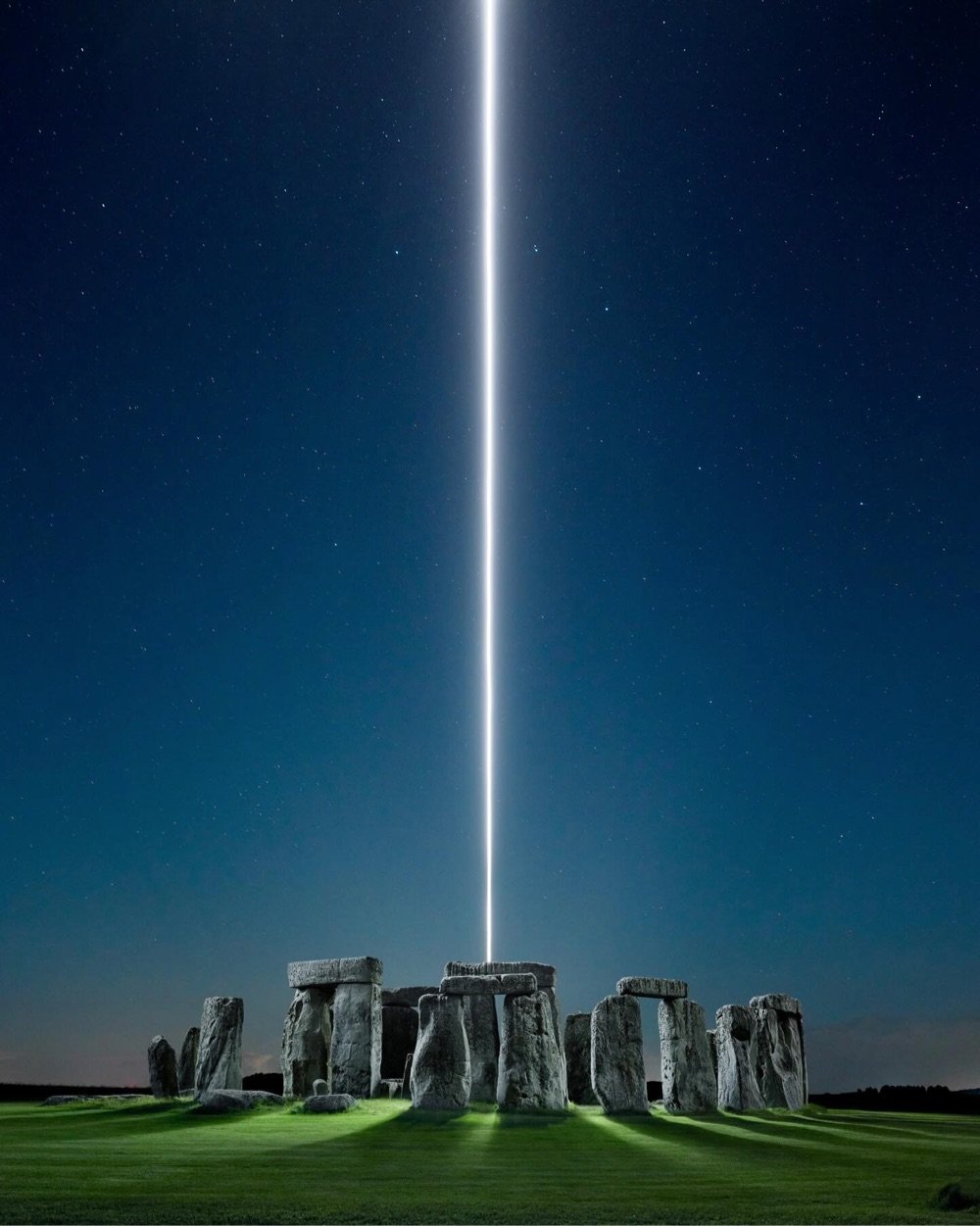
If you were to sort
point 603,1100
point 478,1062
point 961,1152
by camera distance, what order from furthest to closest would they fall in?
point 478,1062, point 603,1100, point 961,1152

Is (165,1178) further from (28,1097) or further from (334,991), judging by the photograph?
(28,1097)

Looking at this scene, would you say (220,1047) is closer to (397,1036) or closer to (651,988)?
(397,1036)

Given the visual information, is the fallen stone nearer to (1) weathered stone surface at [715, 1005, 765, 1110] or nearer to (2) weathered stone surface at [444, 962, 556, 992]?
(2) weathered stone surface at [444, 962, 556, 992]

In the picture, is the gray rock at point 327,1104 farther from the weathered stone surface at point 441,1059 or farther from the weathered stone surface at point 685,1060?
the weathered stone surface at point 685,1060

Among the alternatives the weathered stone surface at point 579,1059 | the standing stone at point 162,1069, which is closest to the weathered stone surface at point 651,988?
the weathered stone surface at point 579,1059

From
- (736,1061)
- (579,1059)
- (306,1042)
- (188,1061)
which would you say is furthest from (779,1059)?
(188,1061)

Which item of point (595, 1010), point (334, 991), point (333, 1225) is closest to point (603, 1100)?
point (595, 1010)
